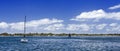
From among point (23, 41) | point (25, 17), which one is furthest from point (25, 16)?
point (23, 41)

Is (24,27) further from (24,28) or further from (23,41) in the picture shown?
(23,41)

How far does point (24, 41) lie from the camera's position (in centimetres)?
13062

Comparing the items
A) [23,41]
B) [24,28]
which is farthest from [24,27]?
[23,41]

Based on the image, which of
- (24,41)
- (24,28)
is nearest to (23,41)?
(24,41)

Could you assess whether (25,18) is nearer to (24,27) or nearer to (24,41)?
(24,27)

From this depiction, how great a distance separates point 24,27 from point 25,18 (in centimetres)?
532

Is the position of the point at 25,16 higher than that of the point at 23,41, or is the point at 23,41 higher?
the point at 25,16

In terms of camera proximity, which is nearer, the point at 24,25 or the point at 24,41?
the point at 24,41

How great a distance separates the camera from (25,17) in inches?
5635

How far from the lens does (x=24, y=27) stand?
13988cm

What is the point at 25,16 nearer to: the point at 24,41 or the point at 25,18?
the point at 25,18

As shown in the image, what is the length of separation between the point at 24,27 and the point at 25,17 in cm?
610

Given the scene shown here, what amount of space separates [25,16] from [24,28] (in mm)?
7293

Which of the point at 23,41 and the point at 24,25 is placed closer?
the point at 23,41
